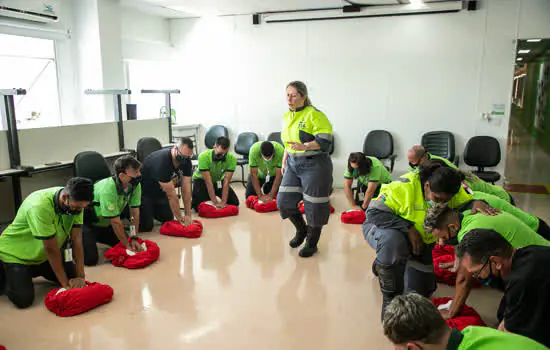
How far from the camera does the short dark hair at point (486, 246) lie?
1961mm

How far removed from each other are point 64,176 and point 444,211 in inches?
164

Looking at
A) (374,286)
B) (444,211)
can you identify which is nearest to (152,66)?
(374,286)

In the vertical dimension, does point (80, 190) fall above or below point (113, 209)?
above

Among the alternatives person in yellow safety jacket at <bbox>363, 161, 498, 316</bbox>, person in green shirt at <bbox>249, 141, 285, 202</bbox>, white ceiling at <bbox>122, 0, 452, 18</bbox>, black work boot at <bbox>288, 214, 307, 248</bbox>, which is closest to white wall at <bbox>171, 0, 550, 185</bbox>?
white ceiling at <bbox>122, 0, 452, 18</bbox>

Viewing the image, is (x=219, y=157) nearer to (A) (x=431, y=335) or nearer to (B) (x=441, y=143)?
(B) (x=441, y=143)

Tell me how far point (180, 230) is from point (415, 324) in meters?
3.61

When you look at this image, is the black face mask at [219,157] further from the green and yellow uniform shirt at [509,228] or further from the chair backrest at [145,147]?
the green and yellow uniform shirt at [509,228]

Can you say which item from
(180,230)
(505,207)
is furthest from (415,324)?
(180,230)

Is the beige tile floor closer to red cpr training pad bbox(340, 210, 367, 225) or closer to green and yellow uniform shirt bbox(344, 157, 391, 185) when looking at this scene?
red cpr training pad bbox(340, 210, 367, 225)

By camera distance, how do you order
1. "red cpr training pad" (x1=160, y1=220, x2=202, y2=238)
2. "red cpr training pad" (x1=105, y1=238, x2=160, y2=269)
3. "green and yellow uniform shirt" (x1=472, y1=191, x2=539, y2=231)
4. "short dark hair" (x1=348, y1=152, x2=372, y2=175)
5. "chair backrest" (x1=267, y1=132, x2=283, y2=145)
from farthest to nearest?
"chair backrest" (x1=267, y1=132, x2=283, y2=145) → "short dark hair" (x1=348, y1=152, x2=372, y2=175) → "red cpr training pad" (x1=160, y1=220, x2=202, y2=238) → "red cpr training pad" (x1=105, y1=238, x2=160, y2=269) → "green and yellow uniform shirt" (x1=472, y1=191, x2=539, y2=231)

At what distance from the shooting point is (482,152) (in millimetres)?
6230

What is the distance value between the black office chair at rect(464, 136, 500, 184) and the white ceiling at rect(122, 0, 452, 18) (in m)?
2.27

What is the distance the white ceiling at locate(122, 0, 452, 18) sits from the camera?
6367mm

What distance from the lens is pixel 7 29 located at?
208 inches
